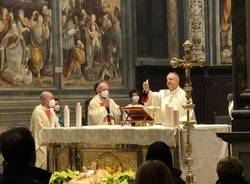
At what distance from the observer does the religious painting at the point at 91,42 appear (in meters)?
18.8

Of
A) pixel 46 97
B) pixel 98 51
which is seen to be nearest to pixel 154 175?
pixel 46 97

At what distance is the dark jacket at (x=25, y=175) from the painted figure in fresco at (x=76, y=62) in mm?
14230

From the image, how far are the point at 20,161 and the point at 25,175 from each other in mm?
93

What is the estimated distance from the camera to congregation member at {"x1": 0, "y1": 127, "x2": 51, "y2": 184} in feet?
14.8

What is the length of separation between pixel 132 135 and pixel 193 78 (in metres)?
10.4

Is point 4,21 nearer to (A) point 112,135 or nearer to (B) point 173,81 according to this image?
(B) point 173,81

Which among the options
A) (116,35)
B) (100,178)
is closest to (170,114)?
(100,178)

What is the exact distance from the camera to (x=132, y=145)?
11.2 meters

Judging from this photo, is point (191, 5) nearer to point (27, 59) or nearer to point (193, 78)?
point (193, 78)

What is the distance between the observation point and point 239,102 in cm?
930

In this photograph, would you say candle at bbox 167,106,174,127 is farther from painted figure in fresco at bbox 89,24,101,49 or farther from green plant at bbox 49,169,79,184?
painted figure in fresco at bbox 89,24,101,49

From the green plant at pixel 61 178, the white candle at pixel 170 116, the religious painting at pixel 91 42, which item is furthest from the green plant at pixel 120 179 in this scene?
the religious painting at pixel 91 42

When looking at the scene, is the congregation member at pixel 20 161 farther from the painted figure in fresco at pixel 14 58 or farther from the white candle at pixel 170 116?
the painted figure in fresco at pixel 14 58

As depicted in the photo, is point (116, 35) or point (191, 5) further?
point (191, 5)
